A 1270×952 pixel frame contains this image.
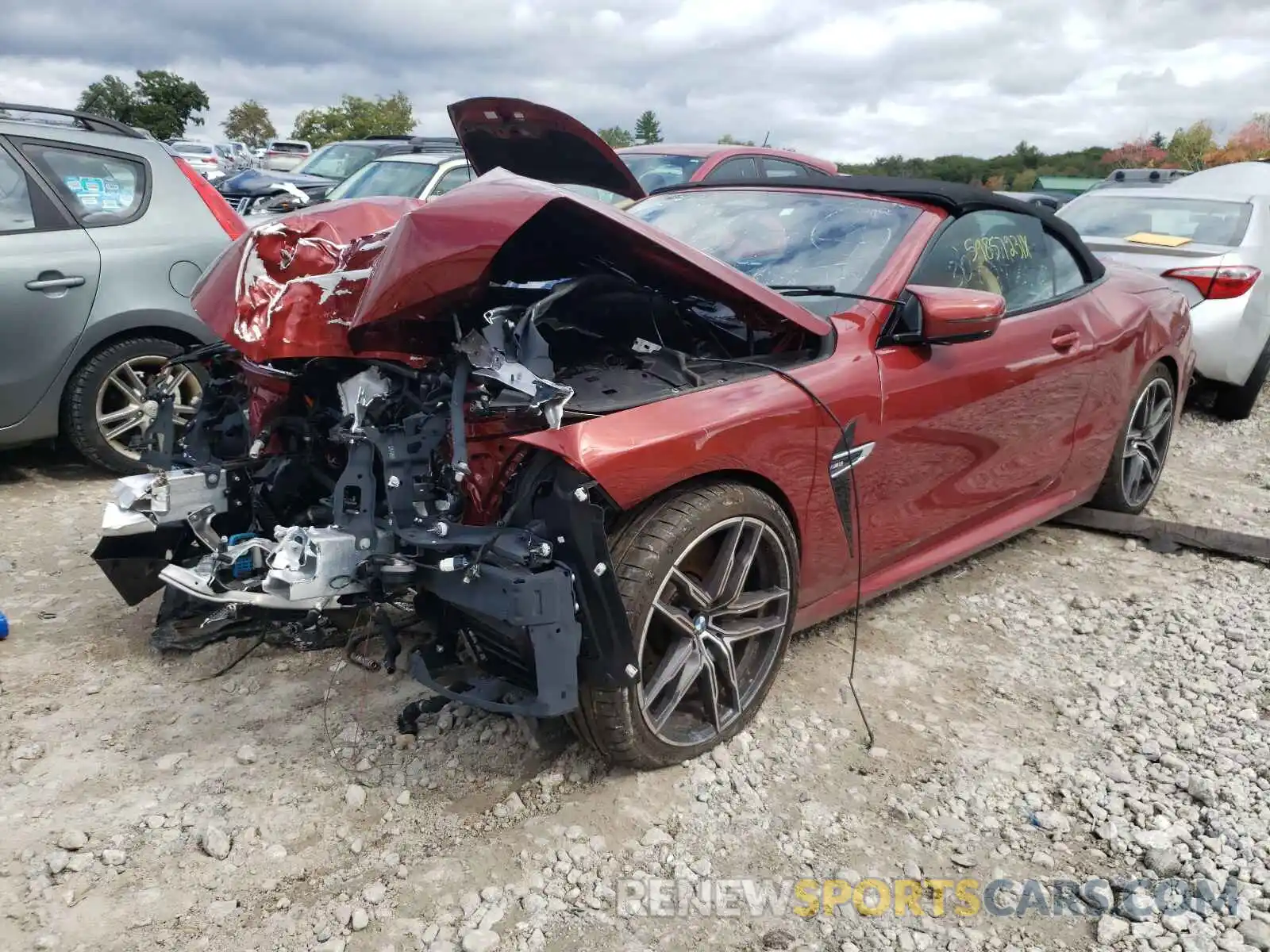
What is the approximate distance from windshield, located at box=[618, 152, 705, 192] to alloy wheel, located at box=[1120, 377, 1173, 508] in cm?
405

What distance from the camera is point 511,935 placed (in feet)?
6.64

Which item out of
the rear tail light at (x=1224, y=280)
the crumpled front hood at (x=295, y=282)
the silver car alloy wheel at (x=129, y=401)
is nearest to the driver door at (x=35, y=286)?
the silver car alloy wheel at (x=129, y=401)

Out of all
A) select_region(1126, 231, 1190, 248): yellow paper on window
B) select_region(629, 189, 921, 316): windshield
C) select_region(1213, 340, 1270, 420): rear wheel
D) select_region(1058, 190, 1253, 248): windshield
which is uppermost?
select_region(629, 189, 921, 316): windshield

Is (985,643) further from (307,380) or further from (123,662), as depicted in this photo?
(123,662)

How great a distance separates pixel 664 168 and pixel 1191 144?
50.1m

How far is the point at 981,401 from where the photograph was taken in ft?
10.7

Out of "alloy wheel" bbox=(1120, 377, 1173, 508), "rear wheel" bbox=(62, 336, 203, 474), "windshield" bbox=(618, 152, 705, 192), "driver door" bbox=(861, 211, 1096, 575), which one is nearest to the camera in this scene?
"driver door" bbox=(861, 211, 1096, 575)

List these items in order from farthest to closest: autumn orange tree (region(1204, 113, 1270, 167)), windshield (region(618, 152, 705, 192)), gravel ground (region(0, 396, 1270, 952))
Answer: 1. autumn orange tree (region(1204, 113, 1270, 167))
2. windshield (region(618, 152, 705, 192))
3. gravel ground (region(0, 396, 1270, 952))

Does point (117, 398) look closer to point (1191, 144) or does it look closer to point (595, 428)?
point (595, 428)

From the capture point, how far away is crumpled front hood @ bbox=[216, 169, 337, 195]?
9930 mm

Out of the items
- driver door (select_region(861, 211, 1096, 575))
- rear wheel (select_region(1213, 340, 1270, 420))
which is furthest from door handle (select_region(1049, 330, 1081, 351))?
rear wheel (select_region(1213, 340, 1270, 420))

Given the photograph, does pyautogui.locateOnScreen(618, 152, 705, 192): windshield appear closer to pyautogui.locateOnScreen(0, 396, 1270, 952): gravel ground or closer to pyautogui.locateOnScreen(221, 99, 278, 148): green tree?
pyautogui.locateOnScreen(0, 396, 1270, 952): gravel ground

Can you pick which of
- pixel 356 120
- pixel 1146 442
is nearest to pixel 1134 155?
pixel 356 120

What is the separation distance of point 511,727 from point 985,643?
1787 mm
